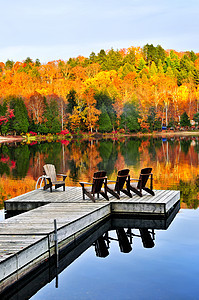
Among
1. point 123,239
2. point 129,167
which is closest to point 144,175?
point 123,239

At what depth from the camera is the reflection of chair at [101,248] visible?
9.45m

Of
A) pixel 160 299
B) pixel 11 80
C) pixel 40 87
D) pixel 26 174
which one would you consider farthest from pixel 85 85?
pixel 160 299

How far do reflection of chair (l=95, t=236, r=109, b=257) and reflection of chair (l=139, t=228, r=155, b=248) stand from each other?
92cm

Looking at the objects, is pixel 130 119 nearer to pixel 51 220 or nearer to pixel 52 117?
pixel 52 117

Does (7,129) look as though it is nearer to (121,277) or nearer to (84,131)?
(84,131)

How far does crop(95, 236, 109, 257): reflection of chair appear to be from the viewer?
9.45 m

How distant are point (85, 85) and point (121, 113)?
1820cm

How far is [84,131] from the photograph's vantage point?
71500 millimetres

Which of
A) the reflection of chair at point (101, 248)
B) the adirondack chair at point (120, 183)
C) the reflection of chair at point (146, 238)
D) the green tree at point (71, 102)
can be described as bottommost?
the reflection of chair at point (101, 248)

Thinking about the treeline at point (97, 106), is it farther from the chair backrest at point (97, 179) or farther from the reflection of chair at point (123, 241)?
the reflection of chair at point (123, 241)

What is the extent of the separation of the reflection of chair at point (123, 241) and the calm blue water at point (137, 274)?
0.39ft

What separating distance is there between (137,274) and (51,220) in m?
2.63

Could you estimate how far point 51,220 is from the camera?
9906 millimetres

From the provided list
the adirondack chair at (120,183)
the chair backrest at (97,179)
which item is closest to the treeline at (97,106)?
the adirondack chair at (120,183)
